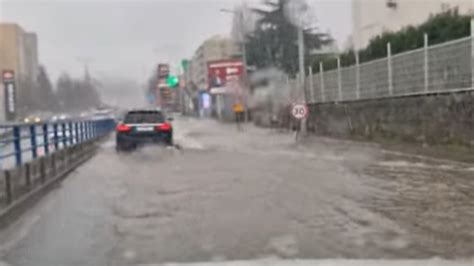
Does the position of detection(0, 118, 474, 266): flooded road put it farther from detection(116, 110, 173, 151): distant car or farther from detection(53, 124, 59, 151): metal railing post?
detection(116, 110, 173, 151): distant car

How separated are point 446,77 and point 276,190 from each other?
11270mm

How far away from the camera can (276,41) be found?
8425cm

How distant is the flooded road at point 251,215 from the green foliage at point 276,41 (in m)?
64.5

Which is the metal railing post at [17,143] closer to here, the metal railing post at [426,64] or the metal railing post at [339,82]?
the metal railing post at [426,64]

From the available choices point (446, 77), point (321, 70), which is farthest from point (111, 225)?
point (321, 70)

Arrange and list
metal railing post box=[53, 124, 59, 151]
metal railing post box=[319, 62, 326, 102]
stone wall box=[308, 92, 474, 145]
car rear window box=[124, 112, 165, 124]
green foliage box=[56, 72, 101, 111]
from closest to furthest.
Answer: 1. metal railing post box=[53, 124, 59, 151]
2. stone wall box=[308, 92, 474, 145]
3. car rear window box=[124, 112, 165, 124]
4. metal railing post box=[319, 62, 326, 102]
5. green foliage box=[56, 72, 101, 111]

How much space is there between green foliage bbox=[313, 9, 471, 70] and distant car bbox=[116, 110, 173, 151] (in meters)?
9.20

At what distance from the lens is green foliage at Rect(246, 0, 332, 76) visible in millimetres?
83125

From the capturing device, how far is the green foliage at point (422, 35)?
2488 centimetres

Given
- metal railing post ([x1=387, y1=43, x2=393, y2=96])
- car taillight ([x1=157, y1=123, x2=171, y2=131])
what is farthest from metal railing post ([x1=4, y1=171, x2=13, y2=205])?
metal railing post ([x1=387, y1=43, x2=393, y2=96])

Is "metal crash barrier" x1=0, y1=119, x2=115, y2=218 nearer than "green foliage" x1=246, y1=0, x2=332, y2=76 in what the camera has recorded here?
Yes

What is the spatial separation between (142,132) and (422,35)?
34.4 ft

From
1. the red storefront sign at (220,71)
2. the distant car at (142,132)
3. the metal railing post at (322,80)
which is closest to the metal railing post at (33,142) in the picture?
the distant car at (142,132)

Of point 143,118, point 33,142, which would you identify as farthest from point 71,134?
point 33,142
